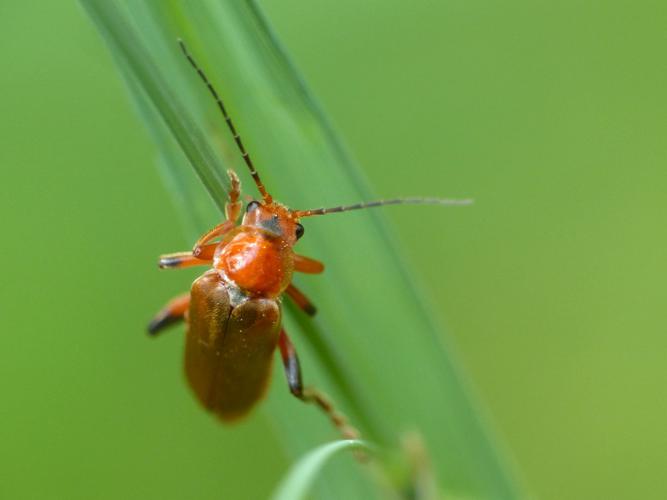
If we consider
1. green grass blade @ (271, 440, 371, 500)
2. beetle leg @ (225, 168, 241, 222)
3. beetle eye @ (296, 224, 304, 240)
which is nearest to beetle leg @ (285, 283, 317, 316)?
beetle eye @ (296, 224, 304, 240)

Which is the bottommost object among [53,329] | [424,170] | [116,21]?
[424,170]

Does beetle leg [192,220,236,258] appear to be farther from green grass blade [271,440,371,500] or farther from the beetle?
green grass blade [271,440,371,500]

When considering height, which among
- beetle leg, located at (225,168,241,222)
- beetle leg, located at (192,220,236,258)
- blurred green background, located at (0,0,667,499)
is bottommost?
blurred green background, located at (0,0,667,499)

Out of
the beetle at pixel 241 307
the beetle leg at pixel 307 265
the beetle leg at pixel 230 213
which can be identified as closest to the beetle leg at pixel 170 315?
the beetle at pixel 241 307

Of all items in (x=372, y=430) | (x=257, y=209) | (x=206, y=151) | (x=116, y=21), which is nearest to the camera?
(x=116, y=21)

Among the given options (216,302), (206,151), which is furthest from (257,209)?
(206,151)

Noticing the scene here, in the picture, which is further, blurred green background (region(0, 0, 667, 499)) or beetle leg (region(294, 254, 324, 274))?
blurred green background (region(0, 0, 667, 499))

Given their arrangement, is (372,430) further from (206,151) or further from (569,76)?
(569,76)
